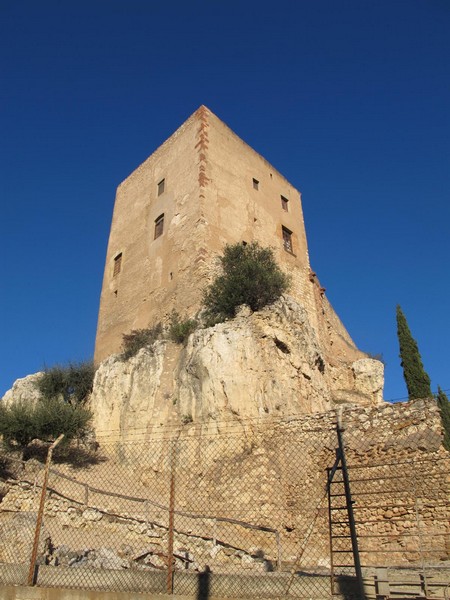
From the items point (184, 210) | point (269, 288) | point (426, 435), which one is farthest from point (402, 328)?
point (184, 210)

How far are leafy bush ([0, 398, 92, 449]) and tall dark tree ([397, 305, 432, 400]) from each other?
10278mm

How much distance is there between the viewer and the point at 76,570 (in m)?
6.26

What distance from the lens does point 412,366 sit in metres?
15.6

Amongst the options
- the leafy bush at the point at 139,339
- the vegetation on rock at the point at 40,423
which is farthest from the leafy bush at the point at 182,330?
the vegetation on rock at the point at 40,423

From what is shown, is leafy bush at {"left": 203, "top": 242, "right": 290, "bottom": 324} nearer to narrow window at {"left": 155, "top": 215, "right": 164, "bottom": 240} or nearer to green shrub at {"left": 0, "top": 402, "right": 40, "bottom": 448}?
narrow window at {"left": 155, "top": 215, "right": 164, "bottom": 240}

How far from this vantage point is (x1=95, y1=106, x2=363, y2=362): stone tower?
1914 centimetres

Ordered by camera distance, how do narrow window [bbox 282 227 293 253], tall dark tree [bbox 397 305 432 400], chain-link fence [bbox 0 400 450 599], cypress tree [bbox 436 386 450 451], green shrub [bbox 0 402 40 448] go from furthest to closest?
narrow window [bbox 282 227 293 253]
tall dark tree [bbox 397 305 432 400]
green shrub [bbox 0 402 40 448]
cypress tree [bbox 436 386 450 451]
chain-link fence [bbox 0 400 450 599]

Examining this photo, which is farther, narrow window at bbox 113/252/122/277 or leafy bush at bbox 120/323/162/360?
narrow window at bbox 113/252/122/277

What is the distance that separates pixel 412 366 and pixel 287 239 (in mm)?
9550

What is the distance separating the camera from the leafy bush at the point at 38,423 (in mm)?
13469

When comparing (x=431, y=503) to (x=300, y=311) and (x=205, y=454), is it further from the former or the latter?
(x=300, y=311)

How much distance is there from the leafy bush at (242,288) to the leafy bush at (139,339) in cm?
248

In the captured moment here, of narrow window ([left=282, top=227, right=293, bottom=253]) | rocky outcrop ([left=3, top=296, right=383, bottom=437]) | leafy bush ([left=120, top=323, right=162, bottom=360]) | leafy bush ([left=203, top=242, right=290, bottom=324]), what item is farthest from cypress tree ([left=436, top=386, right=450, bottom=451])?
narrow window ([left=282, top=227, right=293, bottom=253])


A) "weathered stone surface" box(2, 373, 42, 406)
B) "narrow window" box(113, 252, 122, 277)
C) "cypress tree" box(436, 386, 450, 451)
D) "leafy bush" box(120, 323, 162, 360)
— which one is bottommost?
"cypress tree" box(436, 386, 450, 451)
